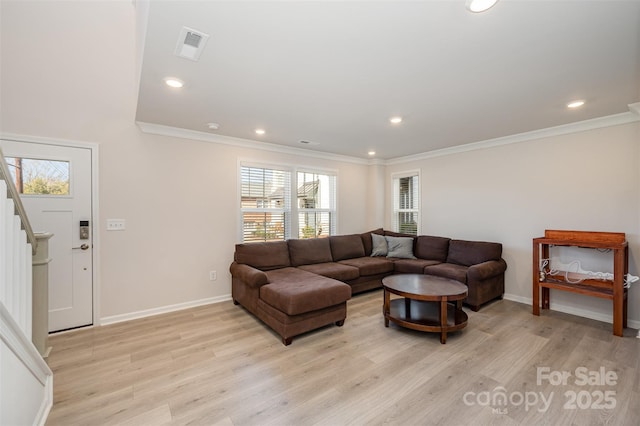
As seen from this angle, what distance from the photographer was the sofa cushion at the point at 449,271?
363cm

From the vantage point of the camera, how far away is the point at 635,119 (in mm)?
2988

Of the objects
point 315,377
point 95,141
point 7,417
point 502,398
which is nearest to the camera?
point 7,417

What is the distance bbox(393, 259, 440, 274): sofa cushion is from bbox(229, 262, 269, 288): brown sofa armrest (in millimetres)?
2291

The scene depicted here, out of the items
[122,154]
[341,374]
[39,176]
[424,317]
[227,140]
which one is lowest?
[341,374]

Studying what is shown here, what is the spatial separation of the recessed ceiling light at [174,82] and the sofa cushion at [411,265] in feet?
12.3

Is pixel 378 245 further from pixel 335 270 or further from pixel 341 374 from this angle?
pixel 341 374

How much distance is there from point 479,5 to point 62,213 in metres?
4.00

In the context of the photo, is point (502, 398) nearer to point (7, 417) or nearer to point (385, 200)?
point (7, 417)

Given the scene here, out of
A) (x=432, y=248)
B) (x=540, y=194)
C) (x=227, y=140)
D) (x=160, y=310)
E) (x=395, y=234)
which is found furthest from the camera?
(x=395, y=234)

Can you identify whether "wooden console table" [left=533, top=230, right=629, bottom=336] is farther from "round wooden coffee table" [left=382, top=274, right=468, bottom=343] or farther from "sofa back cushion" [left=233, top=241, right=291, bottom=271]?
"sofa back cushion" [left=233, top=241, right=291, bottom=271]

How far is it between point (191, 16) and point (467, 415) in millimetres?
2897

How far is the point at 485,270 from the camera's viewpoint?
11.6 feet

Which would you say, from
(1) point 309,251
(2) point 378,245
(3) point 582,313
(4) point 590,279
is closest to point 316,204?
(1) point 309,251

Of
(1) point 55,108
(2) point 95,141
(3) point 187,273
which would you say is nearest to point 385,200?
(3) point 187,273
